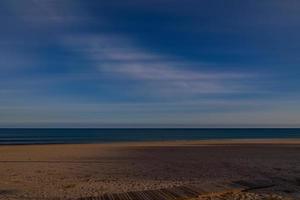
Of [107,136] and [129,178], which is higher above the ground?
[129,178]

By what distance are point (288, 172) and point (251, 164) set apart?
371 cm

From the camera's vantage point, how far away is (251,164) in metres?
20.1

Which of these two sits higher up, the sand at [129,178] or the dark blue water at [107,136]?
the sand at [129,178]

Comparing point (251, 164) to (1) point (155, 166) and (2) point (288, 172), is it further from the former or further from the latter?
(1) point (155, 166)

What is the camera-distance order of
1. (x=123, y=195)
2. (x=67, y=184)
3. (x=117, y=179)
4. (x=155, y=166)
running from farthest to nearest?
(x=155, y=166) → (x=117, y=179) → (x=67, y=184) → (x=123, y=195)

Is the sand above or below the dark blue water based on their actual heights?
above

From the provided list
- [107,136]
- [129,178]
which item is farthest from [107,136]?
[129,178]

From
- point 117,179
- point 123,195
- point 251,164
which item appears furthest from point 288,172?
point 123,195

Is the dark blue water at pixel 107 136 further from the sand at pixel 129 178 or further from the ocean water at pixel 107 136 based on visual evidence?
the sand at pixel 129 178

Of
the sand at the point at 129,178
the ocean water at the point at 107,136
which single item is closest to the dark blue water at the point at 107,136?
the ocean water at the point at 107,136

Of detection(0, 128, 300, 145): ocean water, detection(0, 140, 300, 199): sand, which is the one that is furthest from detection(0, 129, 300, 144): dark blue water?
detection(0, 140, 300, 199): sand

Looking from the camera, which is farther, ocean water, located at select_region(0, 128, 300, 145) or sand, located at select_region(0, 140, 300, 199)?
ocean water, located at select_region(0, 128, 300, 145)

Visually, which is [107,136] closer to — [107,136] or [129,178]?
[107,136]

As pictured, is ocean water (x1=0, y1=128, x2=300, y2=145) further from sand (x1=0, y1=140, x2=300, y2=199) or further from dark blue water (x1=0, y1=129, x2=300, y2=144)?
sand (x1=0, y1=140, x2=300, y2=199)
